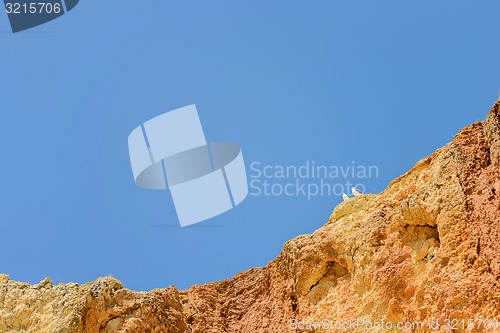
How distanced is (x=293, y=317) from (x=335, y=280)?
1226mm

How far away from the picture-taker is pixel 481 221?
12.2m

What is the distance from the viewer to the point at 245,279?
17.2m

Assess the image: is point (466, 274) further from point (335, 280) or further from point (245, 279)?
point (245, 279)

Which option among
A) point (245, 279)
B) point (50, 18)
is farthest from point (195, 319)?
point (50, 18)

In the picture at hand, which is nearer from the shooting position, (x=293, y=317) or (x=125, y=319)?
(x=125, y=319)

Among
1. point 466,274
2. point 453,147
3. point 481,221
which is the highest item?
point 453,147

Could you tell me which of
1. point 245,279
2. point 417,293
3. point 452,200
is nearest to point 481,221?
point 452,200

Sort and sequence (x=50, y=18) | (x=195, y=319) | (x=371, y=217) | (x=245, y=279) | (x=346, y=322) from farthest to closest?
(x=50, y=18), (x=245, y=279), (x=195, y=319), (x=371, y=217), (x=346, y=322)

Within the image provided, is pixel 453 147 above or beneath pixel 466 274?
above

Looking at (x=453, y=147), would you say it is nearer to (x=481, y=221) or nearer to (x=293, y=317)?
(x=481, y=221)

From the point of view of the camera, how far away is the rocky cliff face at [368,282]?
12.0 m

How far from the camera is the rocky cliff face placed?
1204 centimetres

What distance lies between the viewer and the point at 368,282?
45.5 ft

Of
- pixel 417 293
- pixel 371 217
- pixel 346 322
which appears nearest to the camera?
pixel 417 293
